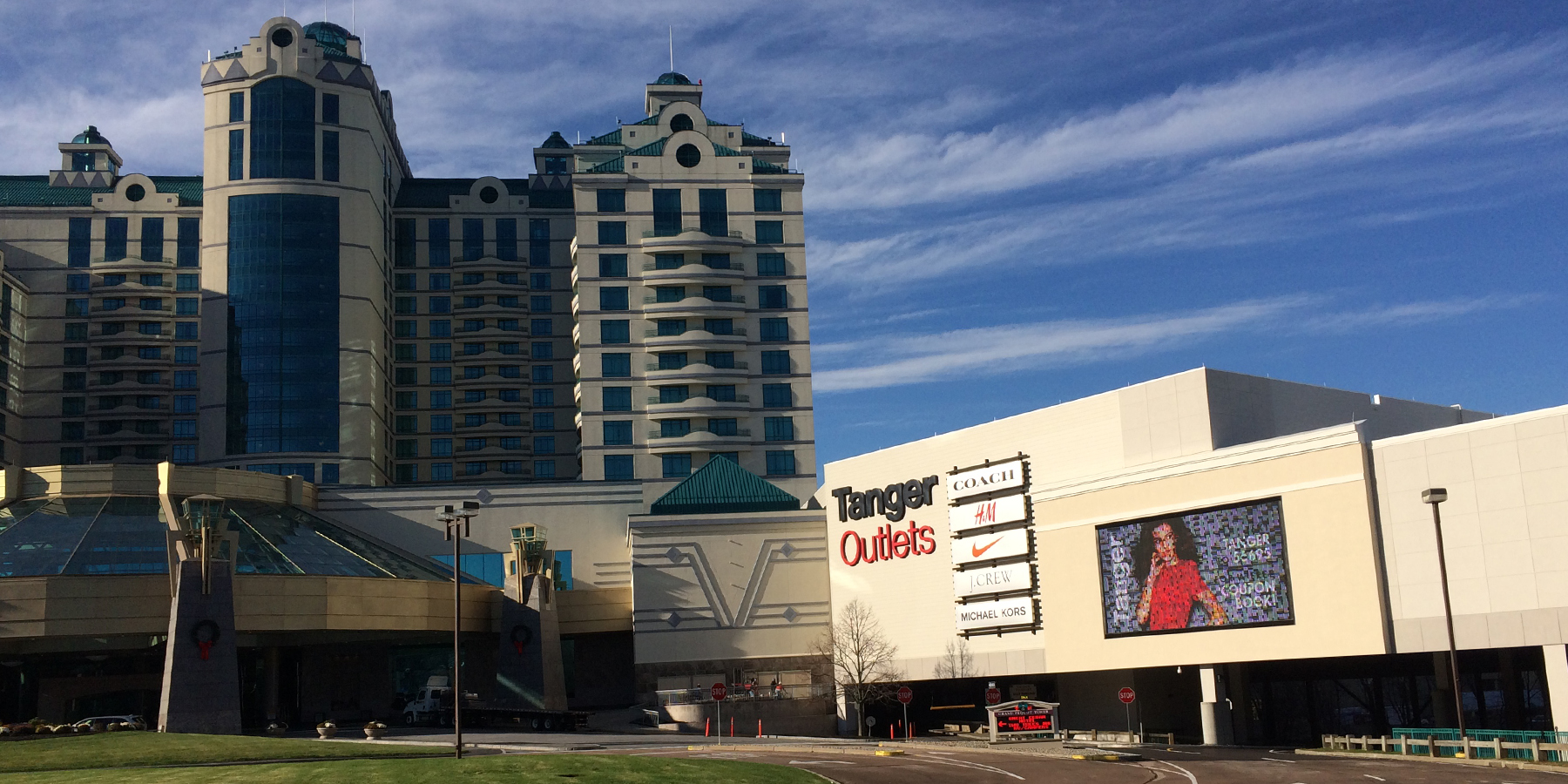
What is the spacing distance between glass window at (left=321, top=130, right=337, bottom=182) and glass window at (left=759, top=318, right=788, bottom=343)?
4206cm

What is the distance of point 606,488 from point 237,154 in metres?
51.8

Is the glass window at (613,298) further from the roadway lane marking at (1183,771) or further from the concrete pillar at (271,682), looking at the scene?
the roadway lane marking at (1183,771)

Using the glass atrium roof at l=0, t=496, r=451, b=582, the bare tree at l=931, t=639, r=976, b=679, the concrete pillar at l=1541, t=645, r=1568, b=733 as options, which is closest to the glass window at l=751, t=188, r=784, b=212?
the glass atrium roof at l=0, t=496, r=451, b=582

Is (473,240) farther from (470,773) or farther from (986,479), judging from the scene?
(470,773)

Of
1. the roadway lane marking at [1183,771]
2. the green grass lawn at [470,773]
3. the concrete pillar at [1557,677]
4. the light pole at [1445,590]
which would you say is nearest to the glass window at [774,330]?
the roadway lane marking at [1183,771]

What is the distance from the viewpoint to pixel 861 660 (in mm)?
84812

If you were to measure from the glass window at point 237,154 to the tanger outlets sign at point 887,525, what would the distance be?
2824 inches

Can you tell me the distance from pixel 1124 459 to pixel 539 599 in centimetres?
3655

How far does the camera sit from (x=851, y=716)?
86.3 m

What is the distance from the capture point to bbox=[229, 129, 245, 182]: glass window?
425 feet

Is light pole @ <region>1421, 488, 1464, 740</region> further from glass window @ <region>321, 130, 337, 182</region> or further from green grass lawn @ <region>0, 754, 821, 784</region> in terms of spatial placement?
glass window @ <region>321, 130, 337, 182</region>

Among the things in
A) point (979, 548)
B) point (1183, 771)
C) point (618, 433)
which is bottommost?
point (1183, 771)

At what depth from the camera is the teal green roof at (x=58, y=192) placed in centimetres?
14150

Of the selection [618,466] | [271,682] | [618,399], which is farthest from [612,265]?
[271,682]
